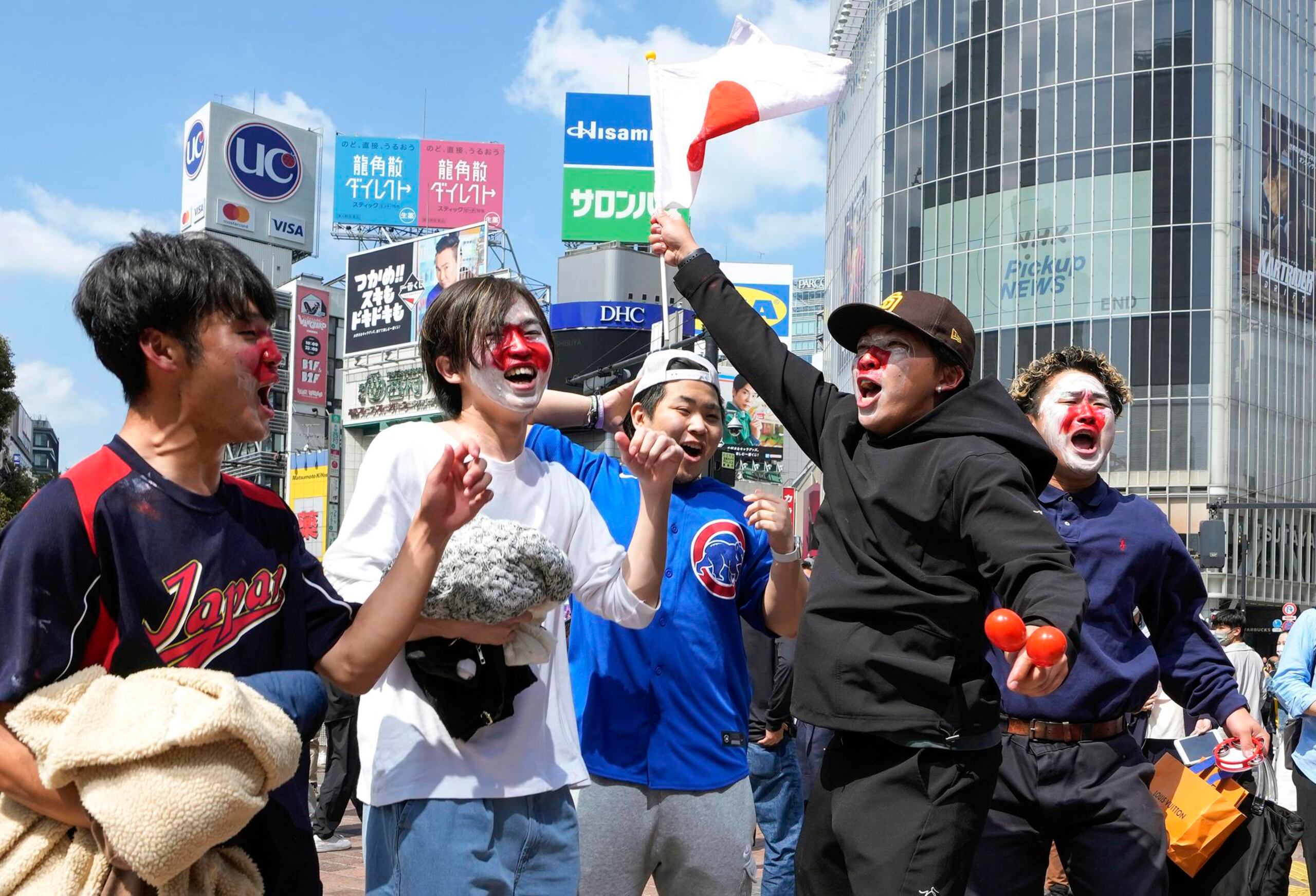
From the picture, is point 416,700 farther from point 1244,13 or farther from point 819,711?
point 1244,13

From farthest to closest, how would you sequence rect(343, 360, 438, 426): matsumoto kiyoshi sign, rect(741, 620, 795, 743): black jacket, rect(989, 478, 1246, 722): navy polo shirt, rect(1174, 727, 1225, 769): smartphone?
rect(343, 360, 438, 426): matsumoto kiyoshi sign, rect(741, 620, 795, 743): black jacket, rect(1174, 727, 1225, 769): smartphone, rect(989, 478, 1246, 722): navy polo shirt

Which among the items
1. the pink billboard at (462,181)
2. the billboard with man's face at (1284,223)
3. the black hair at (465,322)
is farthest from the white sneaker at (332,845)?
the pink billboard at (462,181)

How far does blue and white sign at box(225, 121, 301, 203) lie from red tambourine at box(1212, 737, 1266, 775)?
75.4 m

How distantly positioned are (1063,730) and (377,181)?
7377 cm

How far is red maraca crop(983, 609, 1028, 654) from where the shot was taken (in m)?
2.71

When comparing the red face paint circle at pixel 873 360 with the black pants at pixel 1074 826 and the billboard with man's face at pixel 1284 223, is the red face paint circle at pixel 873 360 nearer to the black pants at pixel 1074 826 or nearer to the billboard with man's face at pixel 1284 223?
the black pants at pixel 1074 826

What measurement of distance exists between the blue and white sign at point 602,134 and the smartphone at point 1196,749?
5021 centimetres

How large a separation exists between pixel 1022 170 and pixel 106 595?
51.8m

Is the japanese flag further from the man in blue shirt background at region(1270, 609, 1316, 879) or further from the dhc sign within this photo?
the dhc sign

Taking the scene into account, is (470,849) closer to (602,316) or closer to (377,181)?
(602,316)

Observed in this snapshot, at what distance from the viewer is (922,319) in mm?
3574

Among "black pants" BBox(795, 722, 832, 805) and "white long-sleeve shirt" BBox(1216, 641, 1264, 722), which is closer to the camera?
"black pants" BBox(795, 722, 832, 805)

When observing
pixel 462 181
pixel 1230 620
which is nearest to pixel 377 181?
pixel 462 181

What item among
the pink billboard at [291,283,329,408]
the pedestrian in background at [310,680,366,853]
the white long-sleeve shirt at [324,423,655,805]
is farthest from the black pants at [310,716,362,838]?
the pink billboard at [291,283,329,408]
